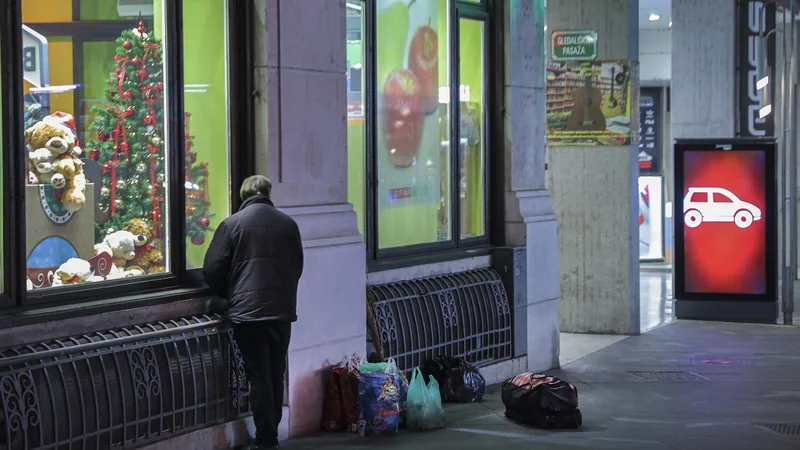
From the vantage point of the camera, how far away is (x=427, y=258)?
1061 cm

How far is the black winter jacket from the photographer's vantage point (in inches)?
299

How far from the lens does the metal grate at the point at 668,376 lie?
1140 centimetres

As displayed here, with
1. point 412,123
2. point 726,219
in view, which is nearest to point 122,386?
point 412,123

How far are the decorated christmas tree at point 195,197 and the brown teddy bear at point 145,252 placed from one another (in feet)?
1.05

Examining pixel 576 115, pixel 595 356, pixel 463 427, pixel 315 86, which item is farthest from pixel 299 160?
pixel 576 115

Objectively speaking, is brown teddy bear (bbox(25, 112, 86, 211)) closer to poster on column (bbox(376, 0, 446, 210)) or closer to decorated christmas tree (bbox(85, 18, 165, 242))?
decorated christmas tree (bbox(85, 18, 165, 242))

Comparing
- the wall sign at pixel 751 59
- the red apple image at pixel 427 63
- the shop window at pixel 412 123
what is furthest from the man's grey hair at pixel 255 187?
the wall sign at pixel 751 59

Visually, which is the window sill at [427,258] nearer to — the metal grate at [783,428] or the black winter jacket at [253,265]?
the black winter jacket at [253,265]

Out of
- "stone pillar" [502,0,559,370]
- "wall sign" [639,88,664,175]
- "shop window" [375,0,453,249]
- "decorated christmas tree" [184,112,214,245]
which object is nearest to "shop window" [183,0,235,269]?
"decorated christmas tree" [184,112,214,245]

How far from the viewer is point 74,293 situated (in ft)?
22.8

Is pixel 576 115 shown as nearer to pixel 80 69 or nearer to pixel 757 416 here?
pixel 757 416

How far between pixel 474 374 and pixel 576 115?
5.38m

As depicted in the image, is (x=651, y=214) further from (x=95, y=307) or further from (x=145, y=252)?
(x=95, y=307)

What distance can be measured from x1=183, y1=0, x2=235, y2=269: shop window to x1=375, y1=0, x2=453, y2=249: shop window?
201 cm
